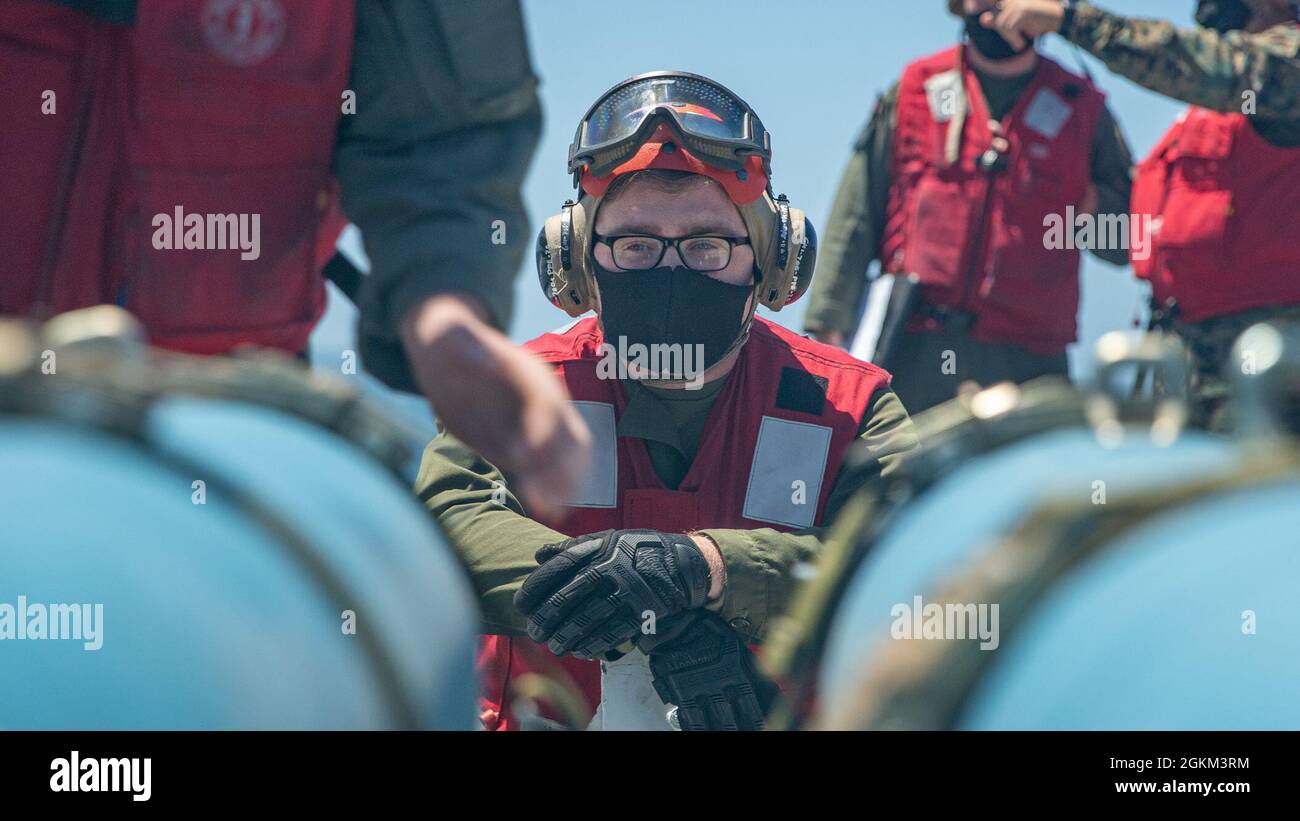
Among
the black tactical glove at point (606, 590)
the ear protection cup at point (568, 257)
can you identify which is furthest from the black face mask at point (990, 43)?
the black tactical glove at point (606, 590)

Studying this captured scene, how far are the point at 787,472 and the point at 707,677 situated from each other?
0.59 metres

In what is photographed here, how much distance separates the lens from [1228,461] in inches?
44.1

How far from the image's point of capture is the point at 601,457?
2623mm

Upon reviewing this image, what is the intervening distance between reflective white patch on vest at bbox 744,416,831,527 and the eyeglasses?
278 mm

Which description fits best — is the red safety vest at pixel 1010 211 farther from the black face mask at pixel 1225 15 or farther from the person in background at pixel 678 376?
the person in background at pixel 678 376

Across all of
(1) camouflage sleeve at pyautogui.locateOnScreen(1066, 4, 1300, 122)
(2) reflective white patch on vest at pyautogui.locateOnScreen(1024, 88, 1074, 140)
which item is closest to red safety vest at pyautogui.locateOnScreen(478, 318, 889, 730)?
(1) camouflage sleeve at pyautogui.locateOnScreen(1066, 4, 1300, 122)

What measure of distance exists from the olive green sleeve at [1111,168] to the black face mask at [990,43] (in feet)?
1.03

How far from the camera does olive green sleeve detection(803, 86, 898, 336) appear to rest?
4.82 meters

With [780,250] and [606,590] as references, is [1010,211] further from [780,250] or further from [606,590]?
[606,590]

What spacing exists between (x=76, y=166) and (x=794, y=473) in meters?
1.16

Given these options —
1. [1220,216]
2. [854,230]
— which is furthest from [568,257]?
[1220,216]

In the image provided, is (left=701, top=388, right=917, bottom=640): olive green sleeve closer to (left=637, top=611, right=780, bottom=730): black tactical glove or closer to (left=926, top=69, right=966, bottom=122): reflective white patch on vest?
(left=637, top=611, right=780, bottom=730): black tactical glove

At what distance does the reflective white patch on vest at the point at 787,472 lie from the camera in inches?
102

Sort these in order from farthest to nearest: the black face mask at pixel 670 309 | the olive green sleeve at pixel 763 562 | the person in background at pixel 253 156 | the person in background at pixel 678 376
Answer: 1. the black face mask at pixel 670 309
2. the person in background at pixel 678 376
3. the olive green sleeve at pixel 763 562
4. the person in background at pixel 253 156
